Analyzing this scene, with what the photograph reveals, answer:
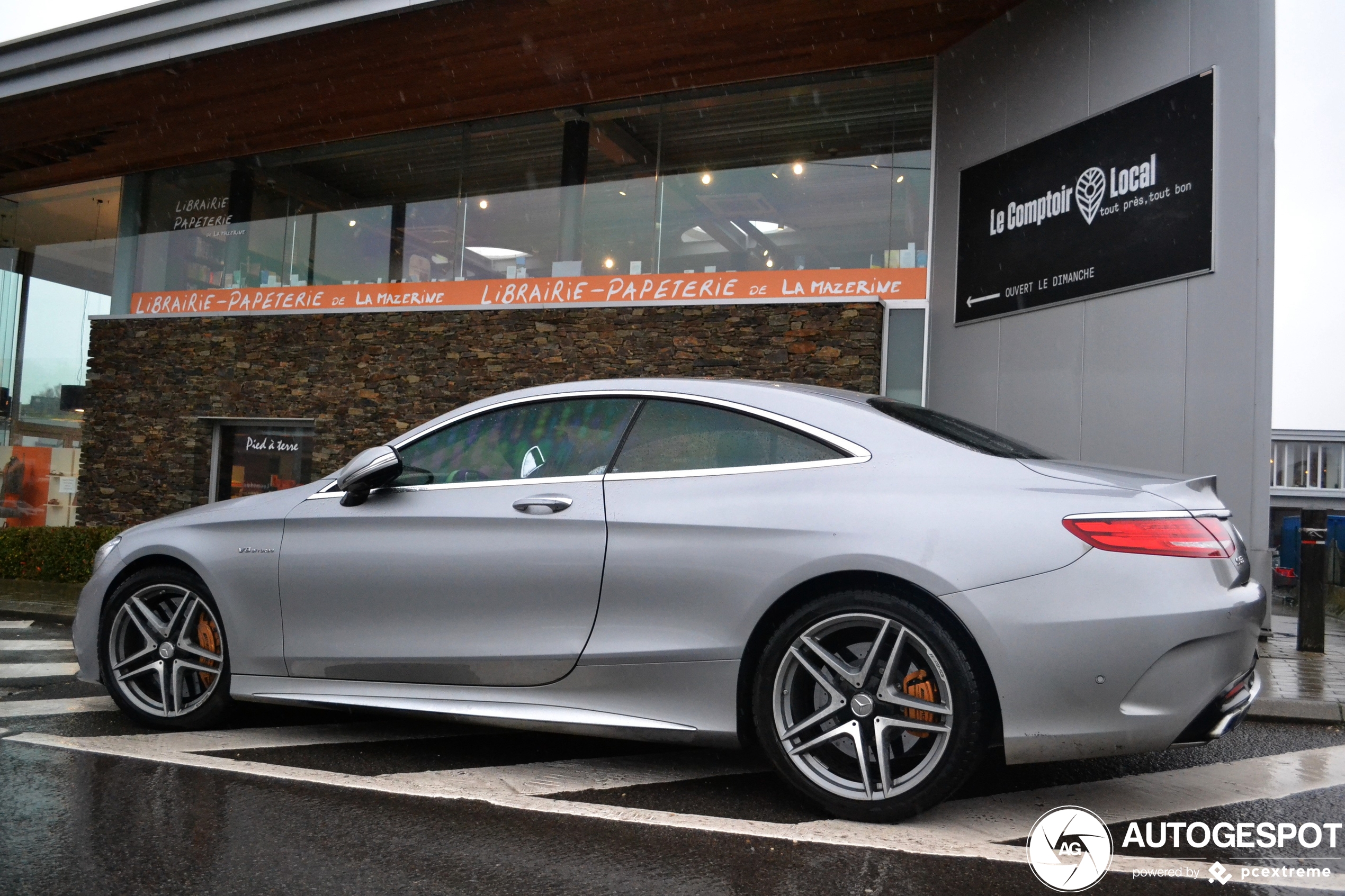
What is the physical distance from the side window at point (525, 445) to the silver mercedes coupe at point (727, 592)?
0.04 feet

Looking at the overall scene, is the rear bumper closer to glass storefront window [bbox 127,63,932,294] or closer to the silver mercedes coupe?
the silver mercedes coupe

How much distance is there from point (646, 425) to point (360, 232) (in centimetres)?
1148

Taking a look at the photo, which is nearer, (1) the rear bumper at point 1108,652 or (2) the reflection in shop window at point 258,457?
(1) the rear bumper at point 1108,652

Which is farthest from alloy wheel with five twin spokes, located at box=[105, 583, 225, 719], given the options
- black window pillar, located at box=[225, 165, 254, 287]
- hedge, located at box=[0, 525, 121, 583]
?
black window pillar, located at box=[225, 165, 254, 287]

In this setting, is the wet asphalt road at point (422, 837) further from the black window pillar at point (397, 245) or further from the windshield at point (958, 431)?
the black window pillar at point (397, 245)

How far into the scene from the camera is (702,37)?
10.9 metres

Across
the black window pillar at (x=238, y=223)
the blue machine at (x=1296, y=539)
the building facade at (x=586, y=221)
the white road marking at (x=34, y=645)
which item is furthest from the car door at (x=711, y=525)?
the black window pillar at (x=238, y=223)

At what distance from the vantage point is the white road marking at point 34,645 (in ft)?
22.4

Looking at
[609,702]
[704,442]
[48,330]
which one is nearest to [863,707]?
[609,702]

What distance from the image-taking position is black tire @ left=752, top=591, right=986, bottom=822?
3002 mm

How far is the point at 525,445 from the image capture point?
157 inches

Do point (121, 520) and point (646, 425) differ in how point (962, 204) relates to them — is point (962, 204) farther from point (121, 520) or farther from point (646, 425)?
point (121, 520)

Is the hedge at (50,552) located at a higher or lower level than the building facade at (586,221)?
lower

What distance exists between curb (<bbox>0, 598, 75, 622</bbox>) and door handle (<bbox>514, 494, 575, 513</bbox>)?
6.63 m
